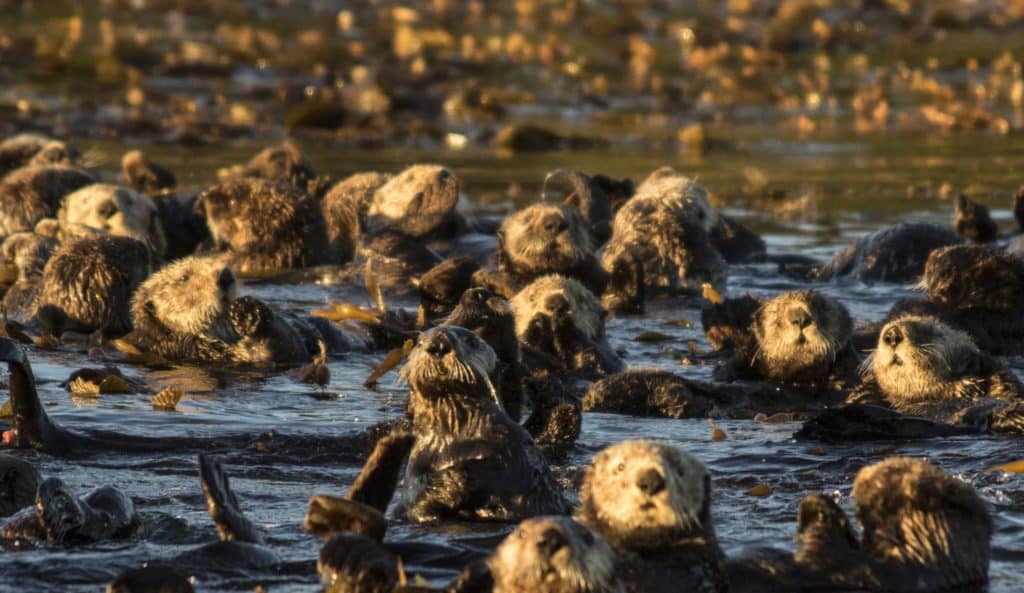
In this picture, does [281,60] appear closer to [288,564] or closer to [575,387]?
[575,387]

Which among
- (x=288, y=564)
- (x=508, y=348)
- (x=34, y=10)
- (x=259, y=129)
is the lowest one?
(x=288, y=564)

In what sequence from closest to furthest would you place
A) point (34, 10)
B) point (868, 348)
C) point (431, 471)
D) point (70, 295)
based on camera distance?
point (431, 471) → point (868, 348) → point (70, 295) → point (34, 10)

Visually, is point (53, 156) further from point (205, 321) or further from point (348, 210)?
point (205, 321)

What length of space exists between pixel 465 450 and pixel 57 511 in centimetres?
124

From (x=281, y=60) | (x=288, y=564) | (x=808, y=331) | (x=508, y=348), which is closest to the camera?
(x=288, y=564)

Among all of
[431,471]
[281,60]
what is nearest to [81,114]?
[281,60]

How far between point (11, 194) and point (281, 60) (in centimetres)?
1149

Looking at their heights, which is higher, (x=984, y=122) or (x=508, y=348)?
(x=984, y=122)

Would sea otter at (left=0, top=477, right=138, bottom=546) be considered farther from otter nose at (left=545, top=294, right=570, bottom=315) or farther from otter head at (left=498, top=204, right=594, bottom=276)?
otter head at (left=498, top=204, right=594, bottom=276)

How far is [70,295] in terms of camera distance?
28.6ft

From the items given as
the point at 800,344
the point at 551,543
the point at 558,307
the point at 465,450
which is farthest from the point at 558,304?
the point at 551,543

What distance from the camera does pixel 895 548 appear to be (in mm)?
4691

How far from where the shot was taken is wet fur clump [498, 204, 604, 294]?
9523 millimetres

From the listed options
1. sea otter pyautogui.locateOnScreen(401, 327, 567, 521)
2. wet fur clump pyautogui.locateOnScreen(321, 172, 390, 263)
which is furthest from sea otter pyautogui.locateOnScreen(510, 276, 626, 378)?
wet fur clump pyautogui.locateOnScreen(321, 172, 390, 263)
